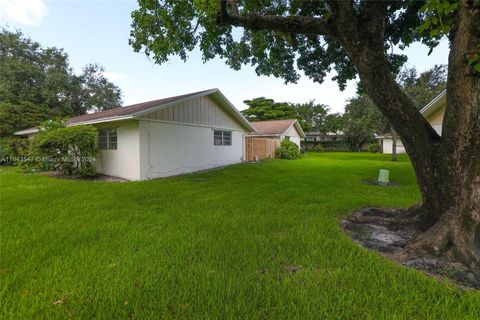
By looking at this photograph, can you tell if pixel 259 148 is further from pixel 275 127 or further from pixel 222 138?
pixel 275 127

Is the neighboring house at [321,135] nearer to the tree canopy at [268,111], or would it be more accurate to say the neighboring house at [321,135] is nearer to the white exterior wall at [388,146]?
the tree canopy at [268,111]

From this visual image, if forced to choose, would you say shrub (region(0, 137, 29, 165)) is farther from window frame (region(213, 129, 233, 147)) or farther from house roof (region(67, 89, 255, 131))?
window frame (region(213, 129, 233, 147))

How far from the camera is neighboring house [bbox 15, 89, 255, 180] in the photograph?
8820 millimetres

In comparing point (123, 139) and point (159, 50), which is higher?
point (159, 50)

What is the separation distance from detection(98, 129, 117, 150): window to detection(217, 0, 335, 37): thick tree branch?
7.83m

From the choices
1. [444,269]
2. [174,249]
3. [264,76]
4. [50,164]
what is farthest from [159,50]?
[50,164]

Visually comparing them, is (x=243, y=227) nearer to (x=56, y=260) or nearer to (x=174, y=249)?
(x=174, y=249)

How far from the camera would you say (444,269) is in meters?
2.55

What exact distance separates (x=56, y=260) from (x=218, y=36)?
7.07 m

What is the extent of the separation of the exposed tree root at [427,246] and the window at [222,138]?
9.68 m

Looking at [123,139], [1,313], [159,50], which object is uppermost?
[159,50]

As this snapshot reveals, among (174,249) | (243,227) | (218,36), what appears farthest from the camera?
(218,36)

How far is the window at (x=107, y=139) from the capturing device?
32.2 ft

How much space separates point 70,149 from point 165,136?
13.1ft
